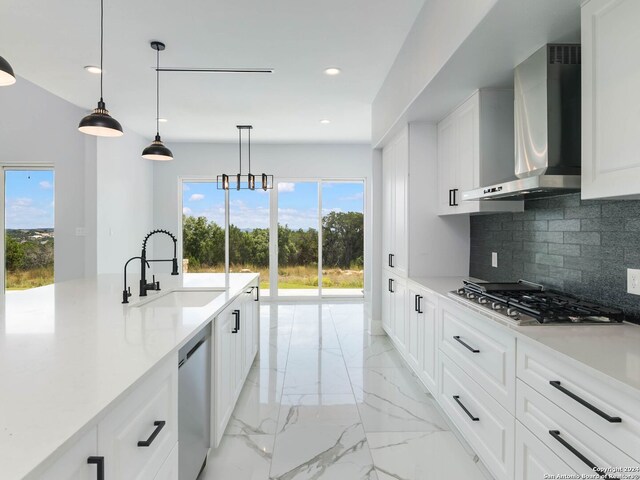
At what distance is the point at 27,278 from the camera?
17.5 ft

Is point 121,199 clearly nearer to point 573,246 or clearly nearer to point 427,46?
point 427,46

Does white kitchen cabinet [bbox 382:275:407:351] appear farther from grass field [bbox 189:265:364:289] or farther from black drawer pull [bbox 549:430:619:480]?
grass field [bbox 189:265:364:289]

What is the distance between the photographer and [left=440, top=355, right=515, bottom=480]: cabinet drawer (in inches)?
63.4

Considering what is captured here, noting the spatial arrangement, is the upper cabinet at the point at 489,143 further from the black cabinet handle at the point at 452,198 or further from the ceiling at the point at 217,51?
the ceiling at the point at 217,51

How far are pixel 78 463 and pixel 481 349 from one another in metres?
1.72

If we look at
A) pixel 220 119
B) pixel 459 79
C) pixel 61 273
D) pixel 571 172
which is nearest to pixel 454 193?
pixel 459 79

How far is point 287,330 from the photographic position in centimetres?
466

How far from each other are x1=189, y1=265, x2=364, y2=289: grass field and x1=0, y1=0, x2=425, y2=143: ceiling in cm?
281

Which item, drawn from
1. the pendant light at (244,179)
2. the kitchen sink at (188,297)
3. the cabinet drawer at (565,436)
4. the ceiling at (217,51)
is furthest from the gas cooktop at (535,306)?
the pendant light at (244,179)

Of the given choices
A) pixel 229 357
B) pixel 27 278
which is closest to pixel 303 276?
pixel 27 278

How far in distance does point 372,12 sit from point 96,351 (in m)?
2.70

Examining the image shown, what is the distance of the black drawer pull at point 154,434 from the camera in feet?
3.43

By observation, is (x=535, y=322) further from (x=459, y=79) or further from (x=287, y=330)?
(x=287, y=330)

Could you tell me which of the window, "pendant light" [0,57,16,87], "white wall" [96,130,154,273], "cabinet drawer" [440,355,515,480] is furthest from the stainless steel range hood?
the window
